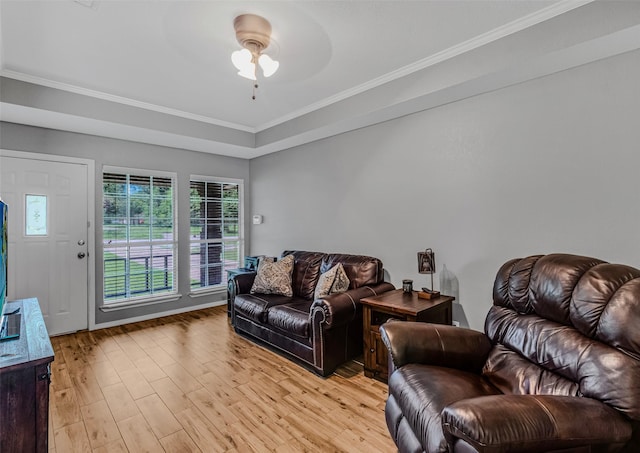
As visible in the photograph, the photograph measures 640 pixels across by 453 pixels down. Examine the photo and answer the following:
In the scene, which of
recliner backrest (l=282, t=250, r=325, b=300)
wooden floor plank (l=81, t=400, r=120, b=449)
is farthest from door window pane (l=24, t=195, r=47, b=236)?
recliner backrest (l=282, t=250, r=325, b=300)

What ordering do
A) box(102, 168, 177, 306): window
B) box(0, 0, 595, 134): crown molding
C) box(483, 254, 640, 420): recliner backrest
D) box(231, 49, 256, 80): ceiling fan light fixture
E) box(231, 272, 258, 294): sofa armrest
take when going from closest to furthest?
1. box(483, 254, 640, 420): recliner backrest
2. box(0, 0, 595, 134): crown molding
3. box(231, 49, 256, 80): ceiling fan light fixture
4. box(231, 272, 258, 294): sofa armrest
5. box(102, 168, 177, 306): window

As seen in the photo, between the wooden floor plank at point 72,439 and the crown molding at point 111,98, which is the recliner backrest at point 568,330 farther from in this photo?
the crown molding at point 111,98

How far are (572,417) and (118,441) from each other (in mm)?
2410

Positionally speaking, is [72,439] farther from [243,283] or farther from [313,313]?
[243,283]

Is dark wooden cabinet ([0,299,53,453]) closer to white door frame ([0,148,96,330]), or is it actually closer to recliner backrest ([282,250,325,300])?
recliner backrest ([282,250,325,300])

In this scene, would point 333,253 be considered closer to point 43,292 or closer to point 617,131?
point 617,131

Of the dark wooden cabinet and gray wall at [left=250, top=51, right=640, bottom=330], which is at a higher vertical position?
gray wall at [left=250, top=51, right=640, bottom=330]

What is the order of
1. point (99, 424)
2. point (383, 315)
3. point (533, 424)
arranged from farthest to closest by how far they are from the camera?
point (383, 315), point (99, 424), point (533, 424)

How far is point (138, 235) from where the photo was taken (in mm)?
4449

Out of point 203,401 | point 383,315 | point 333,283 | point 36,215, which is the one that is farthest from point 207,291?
point 383,315

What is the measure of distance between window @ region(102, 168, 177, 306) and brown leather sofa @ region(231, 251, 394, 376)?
1.43m

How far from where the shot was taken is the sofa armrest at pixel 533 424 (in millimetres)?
1108

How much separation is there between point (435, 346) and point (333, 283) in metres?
1.44

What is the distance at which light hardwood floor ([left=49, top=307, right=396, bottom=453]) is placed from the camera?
2006 millimetres
